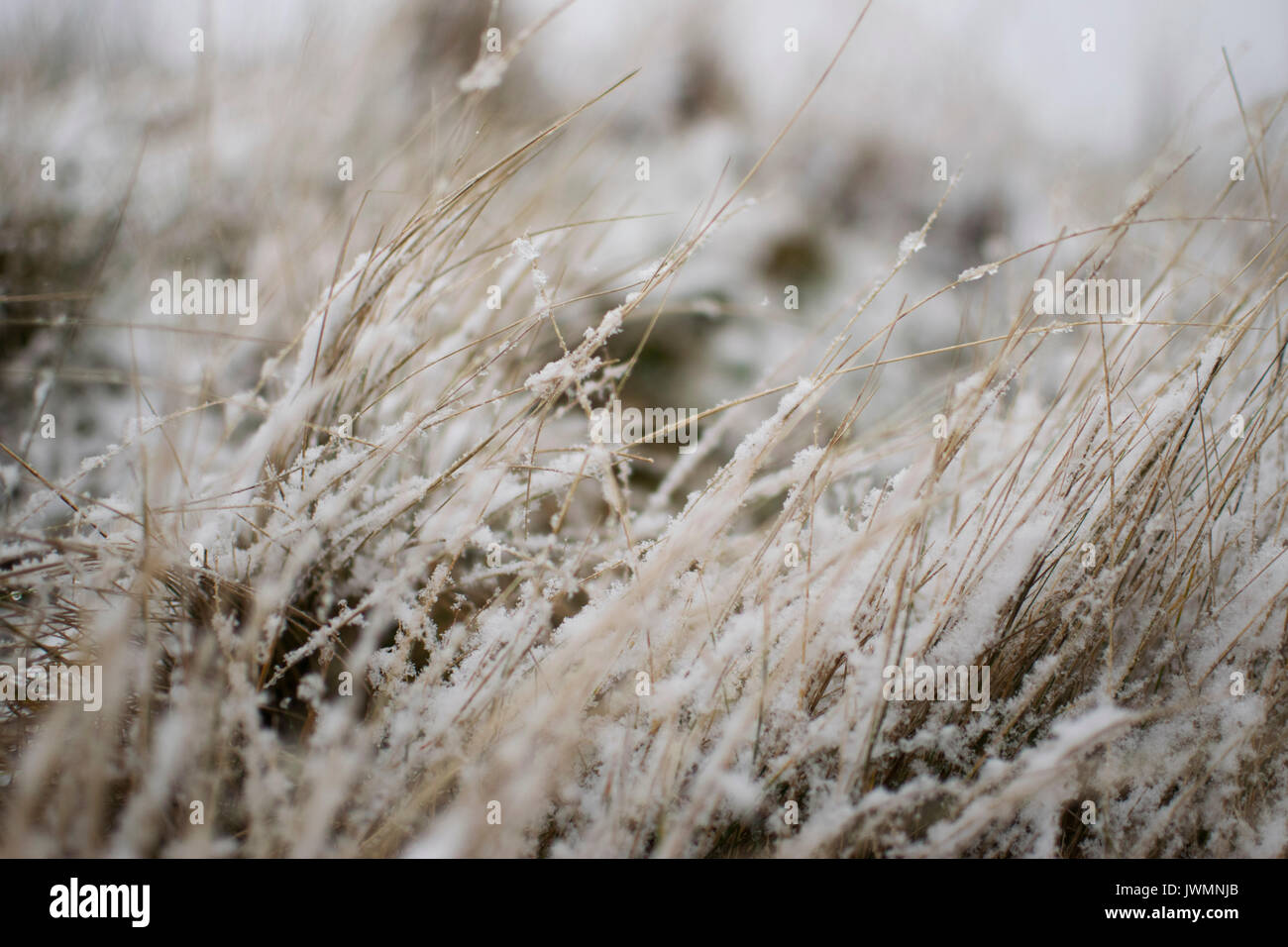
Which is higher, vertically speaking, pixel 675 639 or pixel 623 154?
pixel 623 154

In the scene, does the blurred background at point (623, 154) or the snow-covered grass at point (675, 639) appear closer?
the snow-covered grass at point (675, 639)

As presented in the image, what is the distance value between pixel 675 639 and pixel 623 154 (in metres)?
0.88

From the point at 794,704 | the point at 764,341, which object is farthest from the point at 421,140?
the point at 794,704

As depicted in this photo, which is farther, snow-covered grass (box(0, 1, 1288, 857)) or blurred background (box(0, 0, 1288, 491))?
blurred background (box(0, 0, 1288, 491))

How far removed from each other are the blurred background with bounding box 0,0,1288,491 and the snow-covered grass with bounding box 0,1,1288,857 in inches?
8.4

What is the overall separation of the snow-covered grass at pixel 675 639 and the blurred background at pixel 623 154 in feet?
0.70

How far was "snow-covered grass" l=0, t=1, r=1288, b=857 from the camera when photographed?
0.62 meters

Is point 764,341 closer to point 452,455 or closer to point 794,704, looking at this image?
point 452,455

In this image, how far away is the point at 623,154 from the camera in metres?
1.18

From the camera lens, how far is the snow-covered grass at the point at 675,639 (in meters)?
0.62

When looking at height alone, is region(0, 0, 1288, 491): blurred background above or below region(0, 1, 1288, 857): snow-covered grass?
above

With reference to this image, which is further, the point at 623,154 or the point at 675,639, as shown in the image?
the point at 623,154

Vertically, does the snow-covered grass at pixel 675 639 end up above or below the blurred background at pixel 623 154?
below

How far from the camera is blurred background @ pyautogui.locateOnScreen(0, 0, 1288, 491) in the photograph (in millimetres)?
1295
